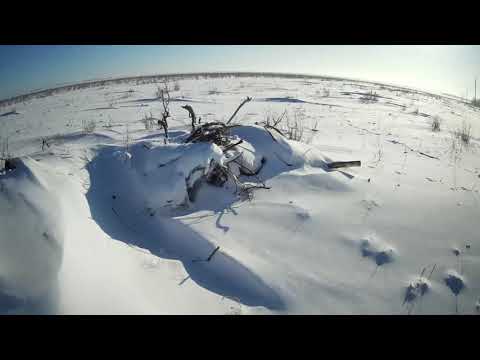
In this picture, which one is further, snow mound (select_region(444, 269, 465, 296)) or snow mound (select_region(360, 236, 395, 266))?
snow mound (select_region(360, 236, 395, 266))

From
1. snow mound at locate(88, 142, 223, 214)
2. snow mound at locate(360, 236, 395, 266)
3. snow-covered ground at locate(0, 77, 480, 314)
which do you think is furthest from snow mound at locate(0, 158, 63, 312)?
snow mound at locate(360, 236, 395, 266)

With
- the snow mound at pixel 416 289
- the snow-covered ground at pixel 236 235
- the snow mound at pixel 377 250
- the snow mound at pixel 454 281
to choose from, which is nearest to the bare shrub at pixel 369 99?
the snow-covered ground at pixel 236 235

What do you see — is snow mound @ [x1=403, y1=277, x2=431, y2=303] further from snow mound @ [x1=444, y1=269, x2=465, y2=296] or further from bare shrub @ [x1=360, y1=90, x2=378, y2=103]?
bare shrub @ [x1=360, y1=90, x2=378, y2=103]

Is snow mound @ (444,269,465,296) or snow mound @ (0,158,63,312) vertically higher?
snow mound @ (0,158,63,312)

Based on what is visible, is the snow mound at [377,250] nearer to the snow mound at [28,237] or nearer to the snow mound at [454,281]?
the snow mound at [454,281]

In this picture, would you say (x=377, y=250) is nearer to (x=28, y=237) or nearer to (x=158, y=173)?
(x=158, y=173)

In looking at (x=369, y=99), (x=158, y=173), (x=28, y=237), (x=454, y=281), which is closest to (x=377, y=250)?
(x=454, y=281)

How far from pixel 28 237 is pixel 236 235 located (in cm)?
139

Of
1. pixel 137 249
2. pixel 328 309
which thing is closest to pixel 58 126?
pixel 137 249

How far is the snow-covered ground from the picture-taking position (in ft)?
4.94
